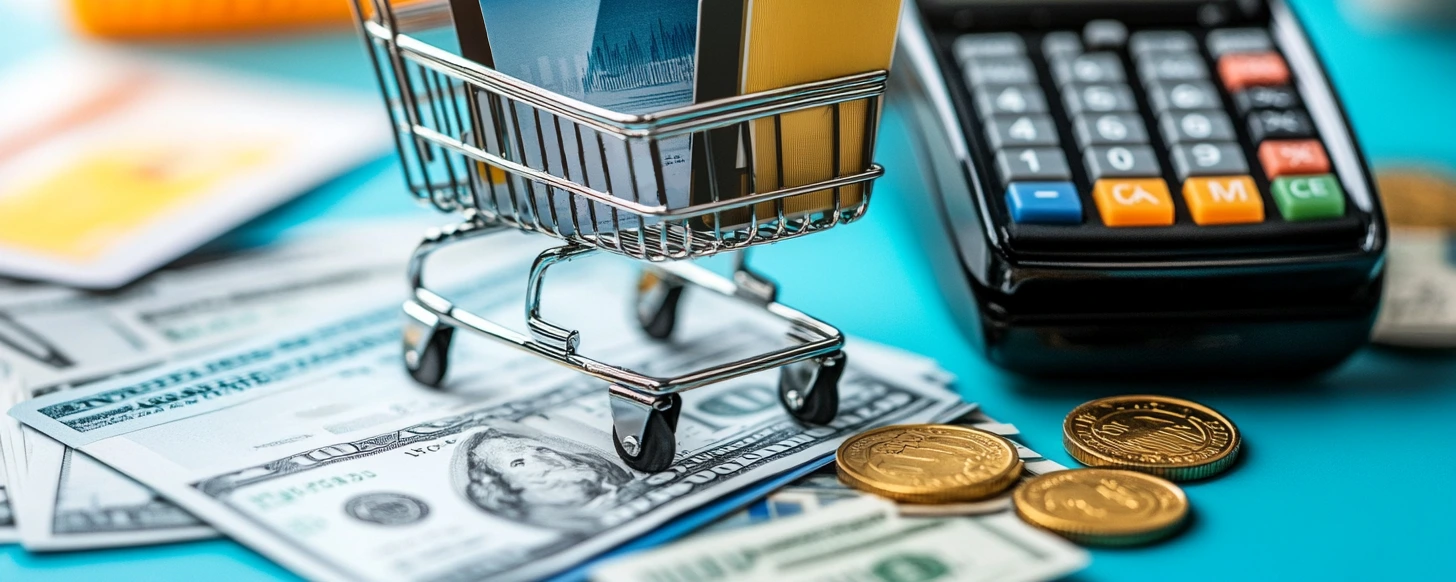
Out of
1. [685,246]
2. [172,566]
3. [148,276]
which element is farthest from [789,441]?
[148,276]

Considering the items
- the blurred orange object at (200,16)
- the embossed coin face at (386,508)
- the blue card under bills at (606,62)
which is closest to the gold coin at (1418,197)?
the blue card under bills at (606,62)

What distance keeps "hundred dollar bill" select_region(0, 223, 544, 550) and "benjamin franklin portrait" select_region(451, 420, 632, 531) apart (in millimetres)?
102

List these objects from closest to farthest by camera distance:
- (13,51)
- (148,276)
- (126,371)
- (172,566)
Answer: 1. (172,566)
2. (126,371)
3. (148,276)
4. (13,51)

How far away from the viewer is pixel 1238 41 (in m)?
0.69

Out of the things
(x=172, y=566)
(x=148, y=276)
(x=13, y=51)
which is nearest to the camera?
(x=172, y=566)

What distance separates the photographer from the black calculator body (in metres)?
0.57

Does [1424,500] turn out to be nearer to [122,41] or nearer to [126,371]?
[126,371]

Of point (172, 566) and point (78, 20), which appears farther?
point (78, 20)

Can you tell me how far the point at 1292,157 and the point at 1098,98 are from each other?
9 cm

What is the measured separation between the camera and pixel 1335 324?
578 millimetres

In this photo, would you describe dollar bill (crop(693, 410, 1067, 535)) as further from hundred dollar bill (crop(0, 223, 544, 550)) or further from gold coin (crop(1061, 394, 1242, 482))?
hundred dollar bill (crop(0, 223, 544, 550))

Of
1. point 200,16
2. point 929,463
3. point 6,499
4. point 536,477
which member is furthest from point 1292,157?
point 200,16

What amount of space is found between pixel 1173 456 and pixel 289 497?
0.35 meters

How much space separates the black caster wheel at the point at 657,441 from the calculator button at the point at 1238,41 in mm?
361
